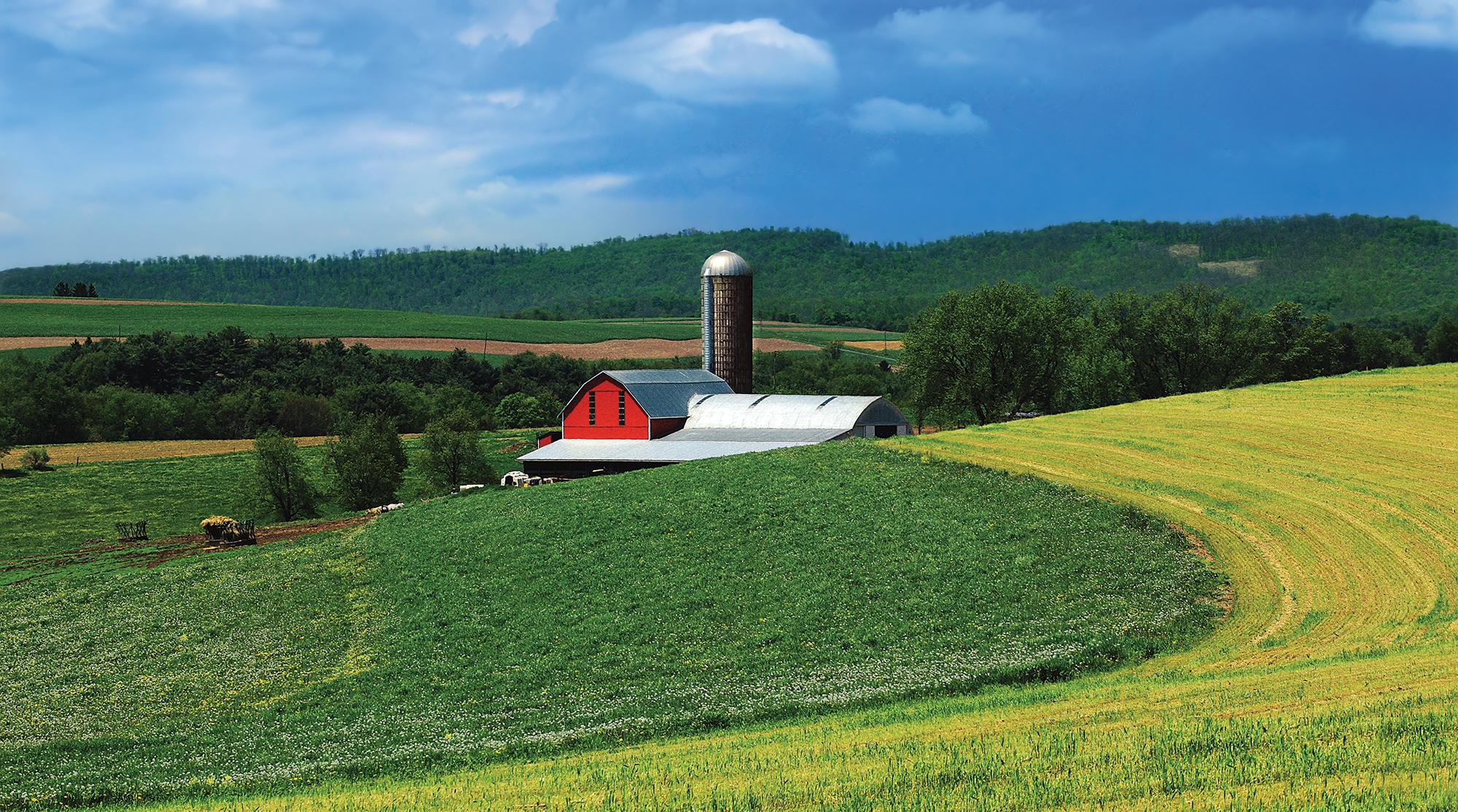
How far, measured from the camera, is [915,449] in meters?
45.0

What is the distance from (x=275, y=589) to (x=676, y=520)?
45.5 ft

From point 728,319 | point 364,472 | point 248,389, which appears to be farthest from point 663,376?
point 248,389

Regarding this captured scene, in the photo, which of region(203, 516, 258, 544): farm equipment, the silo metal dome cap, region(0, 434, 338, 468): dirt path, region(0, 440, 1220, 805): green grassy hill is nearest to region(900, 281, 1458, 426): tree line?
the silo metal dome cap

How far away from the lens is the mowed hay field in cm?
1133

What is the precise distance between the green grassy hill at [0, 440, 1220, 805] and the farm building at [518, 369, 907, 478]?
55.1 ft

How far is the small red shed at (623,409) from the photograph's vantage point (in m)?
62.1

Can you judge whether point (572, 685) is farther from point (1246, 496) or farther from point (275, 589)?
point (1246, 496)

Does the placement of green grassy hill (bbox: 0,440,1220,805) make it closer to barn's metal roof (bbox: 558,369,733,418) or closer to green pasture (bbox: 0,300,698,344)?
barn's metal roof (bbox: 558,369,733,418)

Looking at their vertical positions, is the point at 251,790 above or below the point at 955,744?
below

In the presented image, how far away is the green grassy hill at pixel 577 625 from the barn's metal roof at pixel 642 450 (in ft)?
46.6

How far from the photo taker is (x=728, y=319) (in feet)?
232

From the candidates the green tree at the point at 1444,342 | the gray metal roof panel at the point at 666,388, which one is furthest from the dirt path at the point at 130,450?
the green tree at the point at 1444,342

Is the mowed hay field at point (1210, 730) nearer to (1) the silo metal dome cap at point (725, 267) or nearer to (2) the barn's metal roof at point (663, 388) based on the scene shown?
(2) the barn's metal roof at point (663, 388)

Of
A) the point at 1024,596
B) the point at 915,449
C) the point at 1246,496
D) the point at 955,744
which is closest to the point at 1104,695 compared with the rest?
the point at 955,744
